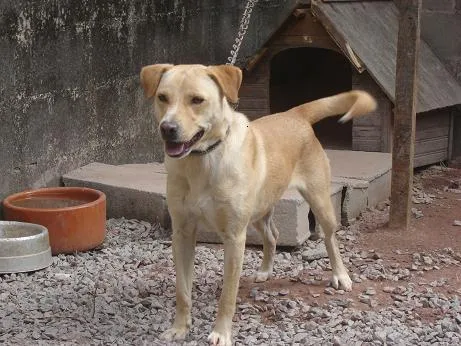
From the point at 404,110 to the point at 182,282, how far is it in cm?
258

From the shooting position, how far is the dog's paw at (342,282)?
505 cm

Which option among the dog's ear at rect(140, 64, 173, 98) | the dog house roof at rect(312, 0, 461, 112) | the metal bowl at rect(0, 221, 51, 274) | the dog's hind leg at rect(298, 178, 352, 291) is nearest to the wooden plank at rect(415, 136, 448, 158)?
the dog house roof at rect(312, 0, 461, 112)

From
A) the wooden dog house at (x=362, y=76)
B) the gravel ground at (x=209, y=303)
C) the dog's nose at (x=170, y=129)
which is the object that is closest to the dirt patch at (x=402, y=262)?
the gravel ground at (x=209, y=303)

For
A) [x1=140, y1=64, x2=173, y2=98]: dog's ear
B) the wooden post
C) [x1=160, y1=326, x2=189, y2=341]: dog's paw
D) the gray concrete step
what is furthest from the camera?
the wooden post

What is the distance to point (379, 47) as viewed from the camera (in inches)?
309

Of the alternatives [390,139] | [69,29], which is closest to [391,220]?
[390,139]

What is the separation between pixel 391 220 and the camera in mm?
6254

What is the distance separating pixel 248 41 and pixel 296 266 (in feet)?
11.6

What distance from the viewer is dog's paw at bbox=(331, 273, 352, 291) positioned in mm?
5053

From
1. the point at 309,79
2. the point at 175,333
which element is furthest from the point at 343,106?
the point at 309,79

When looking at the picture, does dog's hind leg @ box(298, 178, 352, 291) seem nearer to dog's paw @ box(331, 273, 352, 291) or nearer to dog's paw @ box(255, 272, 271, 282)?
dog's paw @ box(331, 273, 352, 291)

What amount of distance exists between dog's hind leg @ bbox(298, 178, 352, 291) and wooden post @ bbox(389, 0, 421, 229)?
1221 millimetres

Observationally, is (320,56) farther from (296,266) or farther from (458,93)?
(296,266)

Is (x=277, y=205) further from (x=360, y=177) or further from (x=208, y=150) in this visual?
(x=208, y=150)
